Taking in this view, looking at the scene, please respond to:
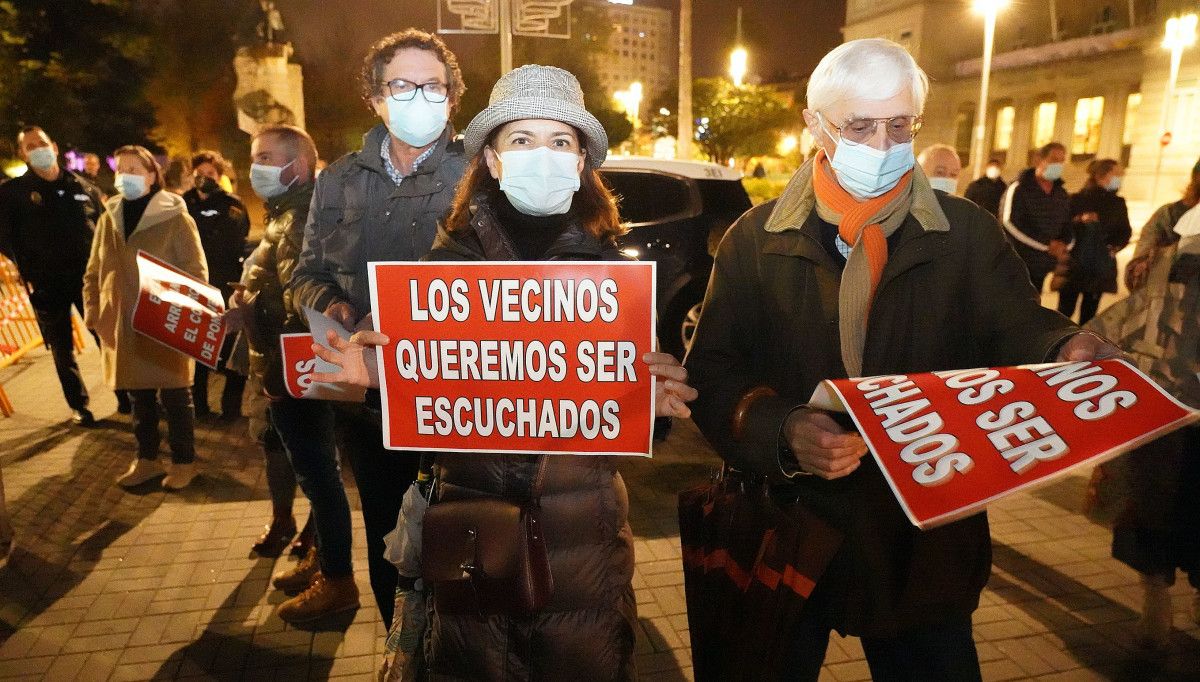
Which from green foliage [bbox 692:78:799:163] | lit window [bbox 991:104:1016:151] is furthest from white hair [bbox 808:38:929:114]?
lit window [bbox 991:104:1016:151]

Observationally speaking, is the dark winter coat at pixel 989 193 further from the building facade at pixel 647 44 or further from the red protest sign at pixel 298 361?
the building facade at pixel 647 44

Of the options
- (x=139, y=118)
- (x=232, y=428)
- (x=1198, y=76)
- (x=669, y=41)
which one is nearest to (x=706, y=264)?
(x=232, y=428)

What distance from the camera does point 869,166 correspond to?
1.91m

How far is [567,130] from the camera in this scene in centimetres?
221

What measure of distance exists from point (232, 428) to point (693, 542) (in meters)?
5.41

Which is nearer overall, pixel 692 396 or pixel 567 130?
pixel 692 396

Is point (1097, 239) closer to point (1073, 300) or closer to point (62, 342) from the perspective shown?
point (1073, 300)

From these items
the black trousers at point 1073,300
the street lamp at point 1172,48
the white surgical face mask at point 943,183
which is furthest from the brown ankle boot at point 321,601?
the street lamp at point 1172,48

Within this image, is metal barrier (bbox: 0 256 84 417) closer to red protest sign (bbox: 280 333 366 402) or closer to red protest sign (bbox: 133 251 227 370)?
red protest sign (bbox: 133 251 227 370)

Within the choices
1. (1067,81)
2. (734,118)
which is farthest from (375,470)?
(1067,81)

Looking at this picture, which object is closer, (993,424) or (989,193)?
(993,424)

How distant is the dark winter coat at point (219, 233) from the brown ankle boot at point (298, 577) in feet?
11.4

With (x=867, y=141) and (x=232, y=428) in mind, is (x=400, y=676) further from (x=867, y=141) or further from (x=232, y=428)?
(x=232, y=428)

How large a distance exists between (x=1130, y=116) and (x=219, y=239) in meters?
41.1
